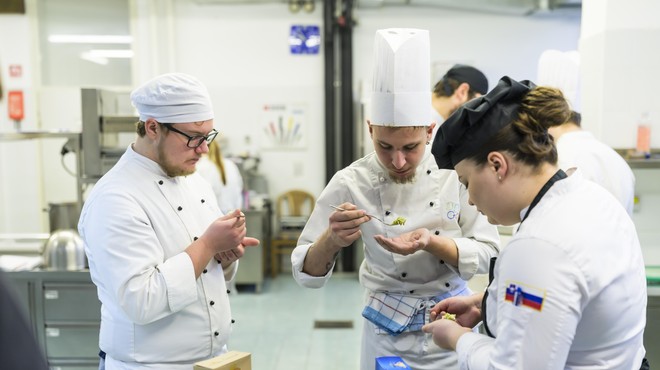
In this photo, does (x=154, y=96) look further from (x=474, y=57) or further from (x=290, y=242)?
(x=474, y=57)

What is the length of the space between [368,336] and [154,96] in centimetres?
112

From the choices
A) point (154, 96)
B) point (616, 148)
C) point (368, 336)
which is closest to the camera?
point (154, 96)

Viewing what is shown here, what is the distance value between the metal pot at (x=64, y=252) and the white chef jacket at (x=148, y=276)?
152 cm

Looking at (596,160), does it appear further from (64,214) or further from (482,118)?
(64,214)

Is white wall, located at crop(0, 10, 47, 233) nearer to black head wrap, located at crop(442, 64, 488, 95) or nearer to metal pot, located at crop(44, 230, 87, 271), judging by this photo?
metal pot, located at crop(44, 230, 87, 271)

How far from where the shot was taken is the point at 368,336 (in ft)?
6.32

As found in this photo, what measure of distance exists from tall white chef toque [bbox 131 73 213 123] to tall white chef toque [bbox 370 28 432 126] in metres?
0.62

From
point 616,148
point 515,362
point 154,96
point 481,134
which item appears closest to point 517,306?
point 515,362

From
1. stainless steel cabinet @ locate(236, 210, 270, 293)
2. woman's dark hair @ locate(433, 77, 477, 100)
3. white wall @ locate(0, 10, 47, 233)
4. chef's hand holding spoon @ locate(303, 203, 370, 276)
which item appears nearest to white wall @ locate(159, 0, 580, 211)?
stainless steel cabinet @ locate(236, 210, 270, 293)

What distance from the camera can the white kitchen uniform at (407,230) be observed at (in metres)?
1.81

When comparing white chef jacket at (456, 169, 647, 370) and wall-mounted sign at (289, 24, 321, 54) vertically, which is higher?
wall-mounted sign at (289, 24, 321, 54)

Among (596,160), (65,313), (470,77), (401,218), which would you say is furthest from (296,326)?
(401,218)

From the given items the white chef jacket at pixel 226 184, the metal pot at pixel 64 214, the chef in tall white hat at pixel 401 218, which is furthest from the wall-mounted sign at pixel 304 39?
the chef in tall white hat at pixel 401 218

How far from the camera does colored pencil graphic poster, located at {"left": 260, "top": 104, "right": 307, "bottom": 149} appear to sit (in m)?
6.61
